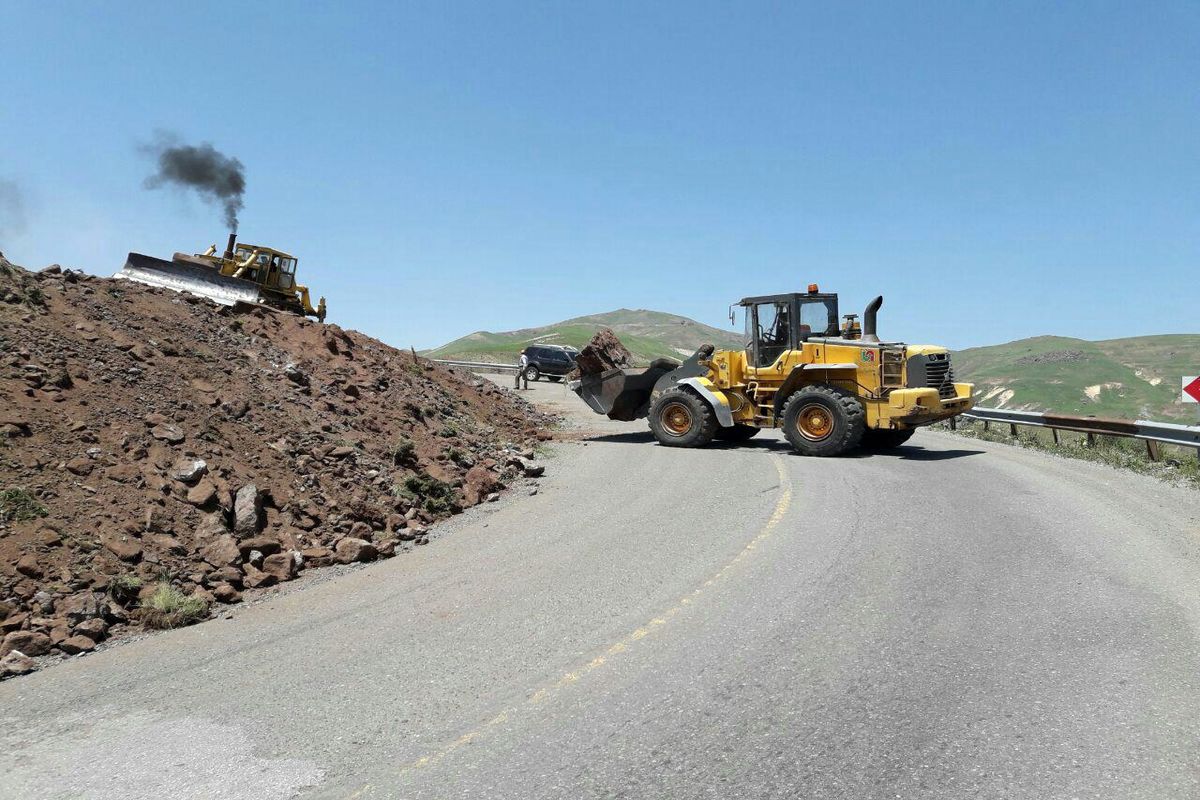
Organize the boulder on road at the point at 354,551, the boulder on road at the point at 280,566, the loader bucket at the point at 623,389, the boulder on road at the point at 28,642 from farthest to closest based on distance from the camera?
the loader bucket at the point at 623,389
the boulder on road at the point at 354,551
the boulder on road at the point at 280,566
the boulder on road at the point at 28,642

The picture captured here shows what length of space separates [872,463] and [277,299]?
18.2 metres

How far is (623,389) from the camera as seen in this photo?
62.5 ft

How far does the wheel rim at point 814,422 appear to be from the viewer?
15.9 meters

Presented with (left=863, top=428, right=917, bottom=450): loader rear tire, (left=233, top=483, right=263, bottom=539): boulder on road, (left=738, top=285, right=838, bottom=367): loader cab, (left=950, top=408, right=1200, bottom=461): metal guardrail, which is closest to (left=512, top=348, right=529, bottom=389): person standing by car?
(left=738, top=285, right=838, bottom=367): loader cab

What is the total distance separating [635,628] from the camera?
584 cm

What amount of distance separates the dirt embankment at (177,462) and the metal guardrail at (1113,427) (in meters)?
11.0

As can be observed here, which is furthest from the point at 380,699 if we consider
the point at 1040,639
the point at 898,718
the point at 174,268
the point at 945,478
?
the point at 174,268

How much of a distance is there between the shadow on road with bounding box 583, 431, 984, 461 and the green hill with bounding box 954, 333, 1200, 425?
6626mm

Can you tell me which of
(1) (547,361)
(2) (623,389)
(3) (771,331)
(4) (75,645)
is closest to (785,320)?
(3) (771,331)

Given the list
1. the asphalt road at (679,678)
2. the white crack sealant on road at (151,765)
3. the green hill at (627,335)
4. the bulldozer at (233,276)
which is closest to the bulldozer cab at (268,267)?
the bulldozer at (233,276)

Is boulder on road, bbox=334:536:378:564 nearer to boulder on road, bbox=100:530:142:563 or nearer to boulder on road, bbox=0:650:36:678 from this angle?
boulder on road, bbox=100:530:142:563

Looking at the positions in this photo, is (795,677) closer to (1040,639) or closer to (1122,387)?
(1040,639)

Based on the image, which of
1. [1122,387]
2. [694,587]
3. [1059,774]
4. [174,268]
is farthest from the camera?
[1122,387]

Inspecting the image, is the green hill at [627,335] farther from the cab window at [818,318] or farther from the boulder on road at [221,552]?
the boulder on road at [221,552]
